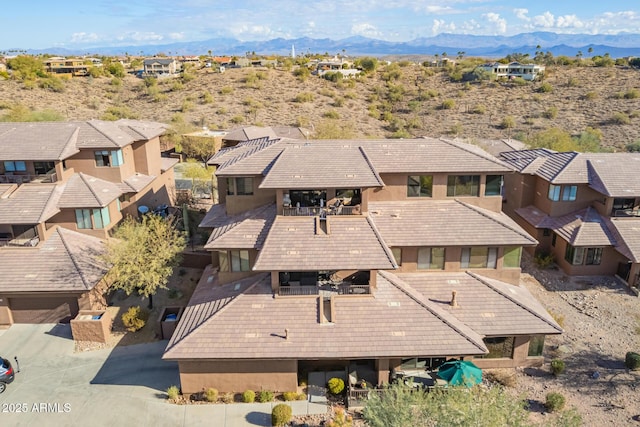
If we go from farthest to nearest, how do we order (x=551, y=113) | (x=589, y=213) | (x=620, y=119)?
1. (x=551, y=113)
2. (x=620, y=119)
3. (x=589, y=213)

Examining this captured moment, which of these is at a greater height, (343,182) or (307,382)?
(343,182)

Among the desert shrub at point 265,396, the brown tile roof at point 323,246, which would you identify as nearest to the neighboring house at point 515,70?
the brown tile roof at point 323,246

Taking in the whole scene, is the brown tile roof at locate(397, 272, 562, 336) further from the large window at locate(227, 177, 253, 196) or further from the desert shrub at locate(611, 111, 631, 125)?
the desert shrub at locate(611, 111, 631, 125)

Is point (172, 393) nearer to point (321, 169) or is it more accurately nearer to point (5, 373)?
point (5, 373)

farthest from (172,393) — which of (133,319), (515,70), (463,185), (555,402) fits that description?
(515,70)

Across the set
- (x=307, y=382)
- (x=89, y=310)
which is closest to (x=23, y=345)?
(x=89, y=310)

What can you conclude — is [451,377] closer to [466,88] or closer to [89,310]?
[89,310]
